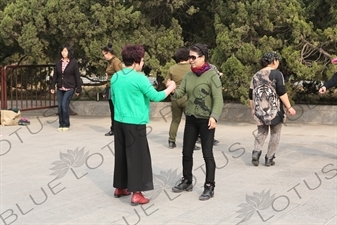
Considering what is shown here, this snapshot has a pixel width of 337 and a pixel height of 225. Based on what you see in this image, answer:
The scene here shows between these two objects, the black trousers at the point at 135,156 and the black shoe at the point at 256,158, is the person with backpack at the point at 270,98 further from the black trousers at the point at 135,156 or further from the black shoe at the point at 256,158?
the black trousers at the point at 135,156

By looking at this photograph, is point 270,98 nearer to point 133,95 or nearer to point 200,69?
point 200,69

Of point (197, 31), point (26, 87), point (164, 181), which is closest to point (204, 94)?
point (164, 181)

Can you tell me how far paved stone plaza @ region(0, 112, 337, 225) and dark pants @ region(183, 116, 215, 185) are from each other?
29 centimetres

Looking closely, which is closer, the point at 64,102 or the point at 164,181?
the point at 164,181

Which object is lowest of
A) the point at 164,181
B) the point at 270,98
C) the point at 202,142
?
the point at 164,181

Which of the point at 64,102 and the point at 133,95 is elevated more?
the point at 133,95

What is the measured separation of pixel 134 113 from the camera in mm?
5145

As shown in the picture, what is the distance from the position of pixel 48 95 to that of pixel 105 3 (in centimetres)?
301

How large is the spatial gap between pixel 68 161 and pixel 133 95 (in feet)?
8.71

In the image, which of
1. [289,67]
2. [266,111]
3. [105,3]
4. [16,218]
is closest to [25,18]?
[105,3]

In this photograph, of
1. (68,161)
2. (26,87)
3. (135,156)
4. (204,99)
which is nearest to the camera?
(135,156)

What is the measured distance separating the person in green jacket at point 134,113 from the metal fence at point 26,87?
679cm

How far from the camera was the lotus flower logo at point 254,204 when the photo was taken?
492 centimetres

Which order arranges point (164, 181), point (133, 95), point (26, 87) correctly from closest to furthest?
point (133, 95) → point (164, 181) → point (26, 87)
